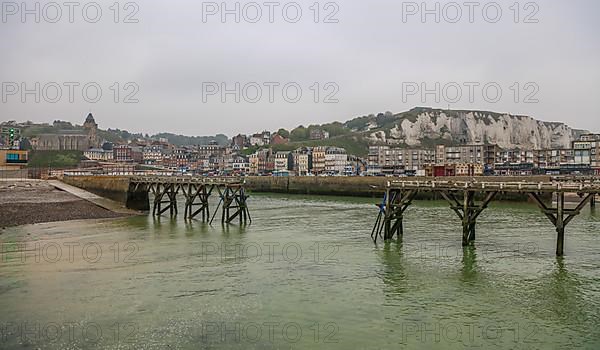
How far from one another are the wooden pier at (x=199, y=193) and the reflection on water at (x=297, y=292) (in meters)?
8.02

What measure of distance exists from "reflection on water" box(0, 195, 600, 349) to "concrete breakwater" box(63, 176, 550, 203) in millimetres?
19775

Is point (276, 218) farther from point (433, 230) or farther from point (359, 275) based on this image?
point (359, 275)

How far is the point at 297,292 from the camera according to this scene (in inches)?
749

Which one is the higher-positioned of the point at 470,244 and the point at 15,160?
the point at 15,160

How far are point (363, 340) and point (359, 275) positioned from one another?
768 cm

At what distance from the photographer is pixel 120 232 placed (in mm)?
35562

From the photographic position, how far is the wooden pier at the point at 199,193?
135 ft

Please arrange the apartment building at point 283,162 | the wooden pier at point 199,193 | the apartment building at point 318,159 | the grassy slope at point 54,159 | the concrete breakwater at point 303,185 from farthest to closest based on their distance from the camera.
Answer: the apartment building at point 283,162 < the apartment building at point 318,159 < the grassy slope at point 54,159 < the concrete breakwater at point 303,185 < the wooden pier at point 199,193

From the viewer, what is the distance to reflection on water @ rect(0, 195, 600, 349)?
14320mm

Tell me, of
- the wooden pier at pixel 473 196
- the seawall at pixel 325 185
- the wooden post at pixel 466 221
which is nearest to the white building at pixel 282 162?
the seawall at pixel 325 185

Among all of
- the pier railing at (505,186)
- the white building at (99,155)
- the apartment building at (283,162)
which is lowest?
the pier railing at (505,186)

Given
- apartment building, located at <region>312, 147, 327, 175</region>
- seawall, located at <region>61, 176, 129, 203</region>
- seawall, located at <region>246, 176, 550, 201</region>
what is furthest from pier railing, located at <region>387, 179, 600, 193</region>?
apartment building, located at <region>312, 147, 327, 175</region>

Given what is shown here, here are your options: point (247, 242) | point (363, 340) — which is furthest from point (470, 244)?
point (363, 340)

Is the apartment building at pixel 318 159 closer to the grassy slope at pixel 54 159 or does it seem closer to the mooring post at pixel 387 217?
the grassy slope at pixel 54 159
